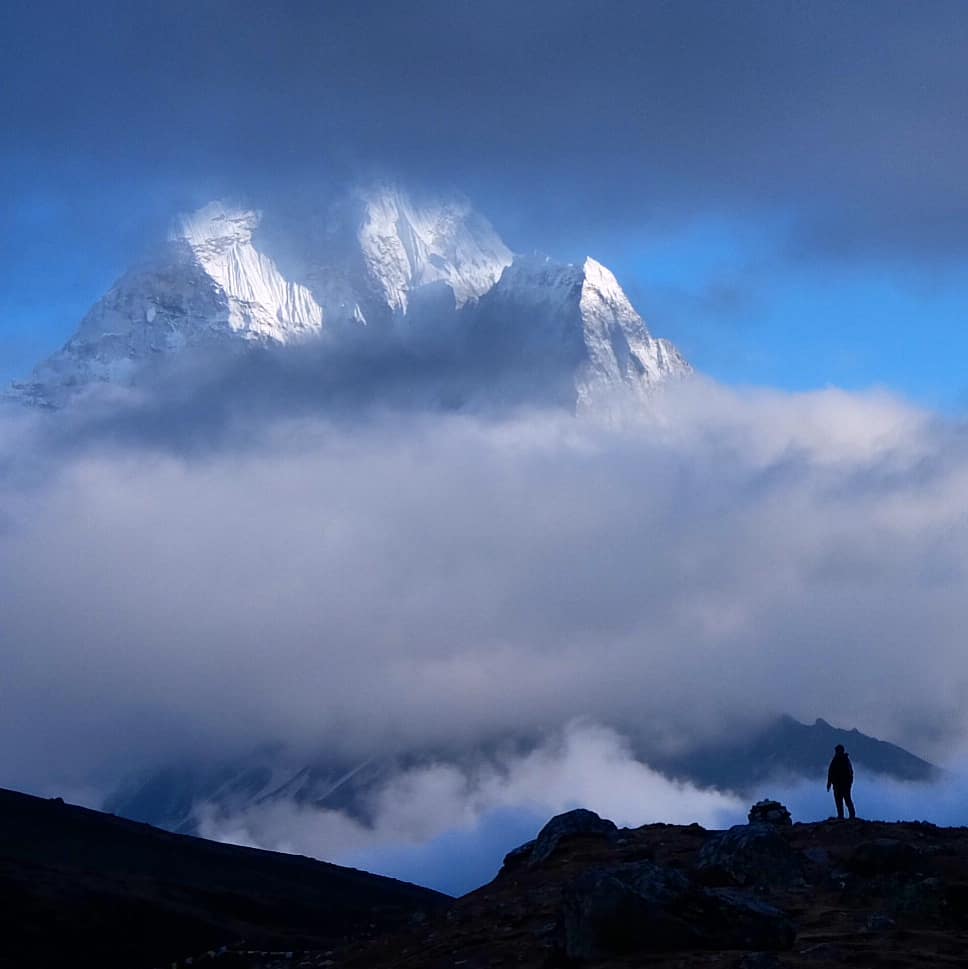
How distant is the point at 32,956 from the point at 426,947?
49169 millimetres

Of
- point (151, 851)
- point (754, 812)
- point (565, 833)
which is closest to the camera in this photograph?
point (565, 833)

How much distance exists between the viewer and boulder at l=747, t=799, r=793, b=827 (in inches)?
1785

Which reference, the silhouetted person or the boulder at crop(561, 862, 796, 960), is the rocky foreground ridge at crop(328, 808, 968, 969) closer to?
the boulder at crop(561, 862, 796, 960)

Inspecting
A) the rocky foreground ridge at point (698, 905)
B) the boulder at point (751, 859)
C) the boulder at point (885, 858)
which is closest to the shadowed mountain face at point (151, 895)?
the rocky foreground ridge at point (698, 905)

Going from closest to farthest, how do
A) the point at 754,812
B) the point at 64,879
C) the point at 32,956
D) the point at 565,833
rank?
1. the point at 565,833
2. the point at 754,812
3. the point at 32,956
4. the point at 64,879

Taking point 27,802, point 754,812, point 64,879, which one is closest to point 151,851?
point 27,802

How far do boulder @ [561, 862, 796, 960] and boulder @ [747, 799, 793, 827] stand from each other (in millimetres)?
18471

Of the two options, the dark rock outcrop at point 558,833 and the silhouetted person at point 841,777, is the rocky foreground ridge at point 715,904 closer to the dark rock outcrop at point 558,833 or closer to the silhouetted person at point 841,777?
the dark rock outcrop at point 558,833

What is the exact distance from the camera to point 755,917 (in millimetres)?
26766

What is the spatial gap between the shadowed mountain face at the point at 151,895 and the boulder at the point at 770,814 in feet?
57.8

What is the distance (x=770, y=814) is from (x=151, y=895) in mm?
60276

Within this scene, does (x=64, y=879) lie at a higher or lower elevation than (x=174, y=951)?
higher

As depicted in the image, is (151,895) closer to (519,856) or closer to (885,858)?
(519,856)

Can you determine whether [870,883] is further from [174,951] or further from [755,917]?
[174,951]
